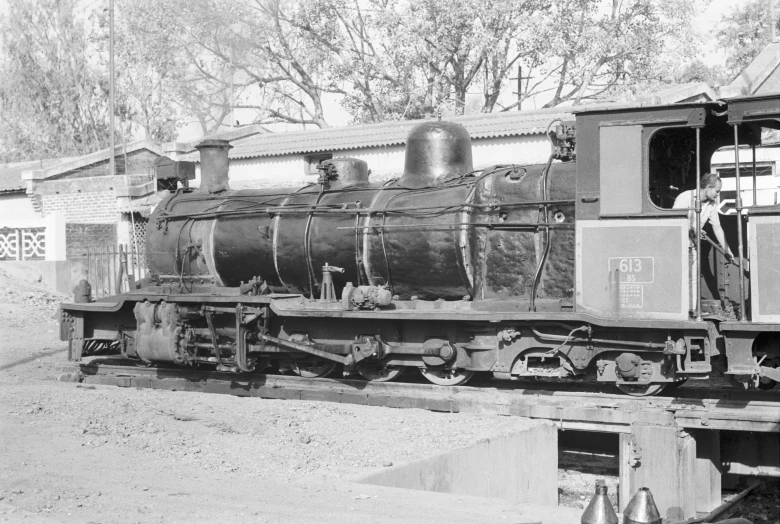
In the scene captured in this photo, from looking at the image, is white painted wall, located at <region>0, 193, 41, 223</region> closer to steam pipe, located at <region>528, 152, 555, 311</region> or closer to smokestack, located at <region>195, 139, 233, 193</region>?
smokestack, located at <region>195, 139, 233, 193</region>

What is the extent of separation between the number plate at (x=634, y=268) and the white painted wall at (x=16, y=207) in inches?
880

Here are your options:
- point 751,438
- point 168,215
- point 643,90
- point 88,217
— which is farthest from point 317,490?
point 643,90

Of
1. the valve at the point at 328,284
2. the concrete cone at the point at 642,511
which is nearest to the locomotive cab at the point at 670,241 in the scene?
the valve at the point at 328,284

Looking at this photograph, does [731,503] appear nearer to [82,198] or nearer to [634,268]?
[634,268]

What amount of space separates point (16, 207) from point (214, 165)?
17.6 metres

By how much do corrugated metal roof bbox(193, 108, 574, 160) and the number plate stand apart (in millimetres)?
12156

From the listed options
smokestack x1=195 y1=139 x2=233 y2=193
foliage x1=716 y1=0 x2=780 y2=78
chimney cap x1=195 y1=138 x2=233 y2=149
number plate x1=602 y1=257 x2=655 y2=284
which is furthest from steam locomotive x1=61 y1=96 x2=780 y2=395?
foliage x1=716 y1=0 x2=780 y2=78

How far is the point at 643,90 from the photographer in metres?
27.4

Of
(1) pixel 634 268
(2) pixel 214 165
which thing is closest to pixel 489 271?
(1) pixel 634 268

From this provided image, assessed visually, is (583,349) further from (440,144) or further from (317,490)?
(317,490)

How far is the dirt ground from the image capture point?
6.16 m

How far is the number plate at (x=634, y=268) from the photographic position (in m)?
8.95

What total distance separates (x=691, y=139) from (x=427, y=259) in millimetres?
3100

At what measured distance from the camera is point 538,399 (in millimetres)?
9633
